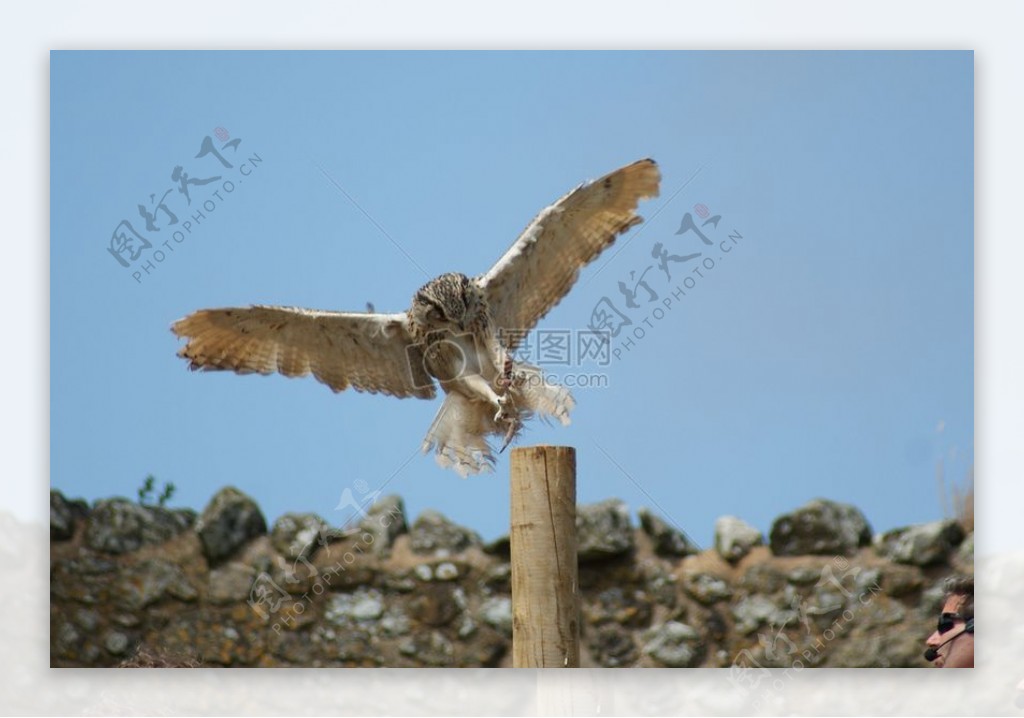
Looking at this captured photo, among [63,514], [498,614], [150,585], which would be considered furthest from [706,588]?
[63,514]

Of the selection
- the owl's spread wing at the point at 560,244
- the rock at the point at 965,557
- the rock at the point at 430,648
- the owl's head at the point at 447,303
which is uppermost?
the owl's spread wing at the point at 560,244

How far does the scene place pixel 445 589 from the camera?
164 inches

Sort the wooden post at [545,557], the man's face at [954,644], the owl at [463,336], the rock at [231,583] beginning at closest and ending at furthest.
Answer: the wooden post at [545,557] → the owl at [463,336] → the man's face at [954,644] → the rock at [231,583]

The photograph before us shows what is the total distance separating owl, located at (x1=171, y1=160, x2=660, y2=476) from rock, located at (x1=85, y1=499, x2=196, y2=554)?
482 millimetres

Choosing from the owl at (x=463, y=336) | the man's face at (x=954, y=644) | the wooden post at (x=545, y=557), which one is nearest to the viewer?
the wooden post at (x=545, y=557)

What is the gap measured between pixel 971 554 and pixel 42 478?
278 cm

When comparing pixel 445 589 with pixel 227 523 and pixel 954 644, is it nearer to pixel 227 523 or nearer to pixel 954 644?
pixel 227 523

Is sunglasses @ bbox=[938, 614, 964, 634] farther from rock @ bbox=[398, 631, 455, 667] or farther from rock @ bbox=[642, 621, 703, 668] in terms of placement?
rock @ bbox=[398, 631, 455, 667]

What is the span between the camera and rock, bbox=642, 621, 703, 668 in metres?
4.03

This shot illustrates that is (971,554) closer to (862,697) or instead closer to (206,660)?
(862,697)

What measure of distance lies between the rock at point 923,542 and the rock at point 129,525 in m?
2.13

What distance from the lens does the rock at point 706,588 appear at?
162 inches

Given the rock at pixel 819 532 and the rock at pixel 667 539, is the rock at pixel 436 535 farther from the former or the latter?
the rock at pixel 819 532

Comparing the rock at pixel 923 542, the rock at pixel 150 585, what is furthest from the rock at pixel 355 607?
the rock at pixel 923 542
